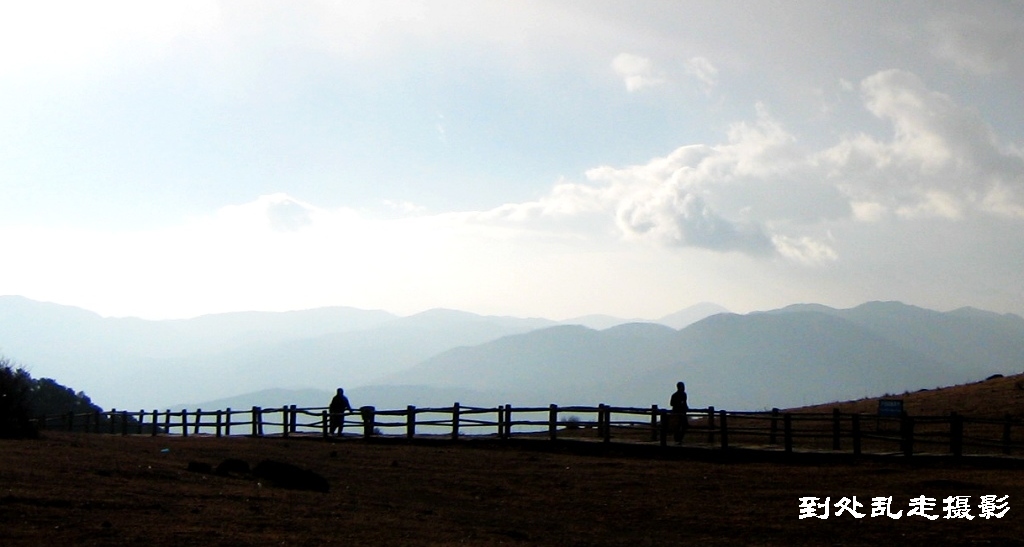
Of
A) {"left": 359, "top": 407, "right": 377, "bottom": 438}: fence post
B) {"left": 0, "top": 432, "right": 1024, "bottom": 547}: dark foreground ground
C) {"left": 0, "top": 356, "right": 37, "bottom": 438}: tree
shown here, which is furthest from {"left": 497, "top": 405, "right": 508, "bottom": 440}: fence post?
{"left": 0, "top": 356, "right": 37, "bottom": 438}: tree

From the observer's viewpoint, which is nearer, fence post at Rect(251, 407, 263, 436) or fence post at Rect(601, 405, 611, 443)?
fence post at Rect(601, 405, 611, 443)

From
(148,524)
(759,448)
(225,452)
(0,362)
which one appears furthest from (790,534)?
(0,362)

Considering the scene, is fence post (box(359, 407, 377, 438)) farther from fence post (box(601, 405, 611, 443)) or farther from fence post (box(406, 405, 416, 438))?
fence post (box(601, 405, 611, 443))

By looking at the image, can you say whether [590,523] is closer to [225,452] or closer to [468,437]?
[225,452]

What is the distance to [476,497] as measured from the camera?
1836 cm

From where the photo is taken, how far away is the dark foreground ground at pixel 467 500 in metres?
12.6

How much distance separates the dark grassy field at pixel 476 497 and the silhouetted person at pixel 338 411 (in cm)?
591

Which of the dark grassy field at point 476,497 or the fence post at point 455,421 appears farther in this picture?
the fence post at point 455,421

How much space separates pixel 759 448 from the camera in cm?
2609

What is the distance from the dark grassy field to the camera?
41.6 feet

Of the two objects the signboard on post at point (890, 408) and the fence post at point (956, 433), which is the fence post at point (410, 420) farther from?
the fence post at point (956, 433)

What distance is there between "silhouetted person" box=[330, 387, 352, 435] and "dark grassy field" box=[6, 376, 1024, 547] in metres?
5.91

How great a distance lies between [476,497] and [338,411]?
626 inches

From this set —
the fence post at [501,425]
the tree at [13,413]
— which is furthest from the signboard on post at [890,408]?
the tree at [13,413]
